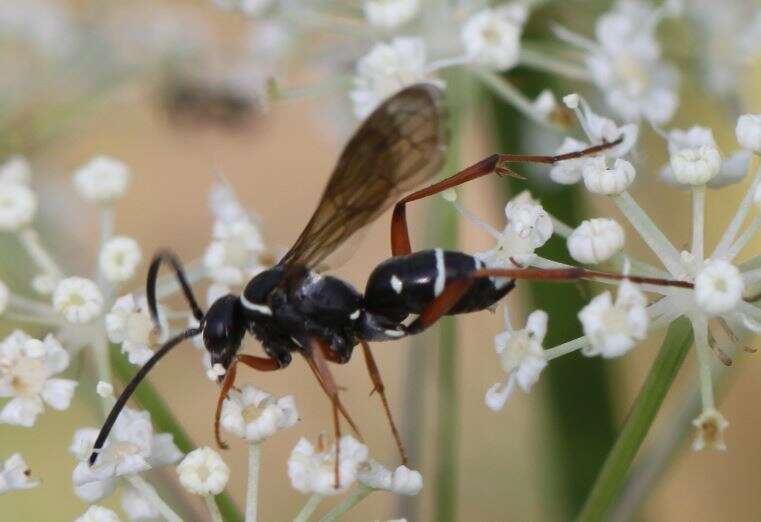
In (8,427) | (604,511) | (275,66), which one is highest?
(275,66)

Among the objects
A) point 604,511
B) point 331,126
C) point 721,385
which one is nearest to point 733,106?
point 721,385

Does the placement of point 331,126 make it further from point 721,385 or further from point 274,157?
point 274,157

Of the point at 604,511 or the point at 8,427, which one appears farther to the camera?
the point at 8,427

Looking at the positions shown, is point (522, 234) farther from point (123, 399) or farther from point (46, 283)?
point (46, 283)

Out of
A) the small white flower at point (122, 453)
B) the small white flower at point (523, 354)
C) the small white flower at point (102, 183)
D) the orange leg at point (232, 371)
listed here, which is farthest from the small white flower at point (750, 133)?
the small white flower at point (102, 183)

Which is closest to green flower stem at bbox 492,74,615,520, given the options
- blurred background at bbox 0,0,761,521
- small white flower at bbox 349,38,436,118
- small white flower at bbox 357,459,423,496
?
blurred background at bbox 0,0,761,521
